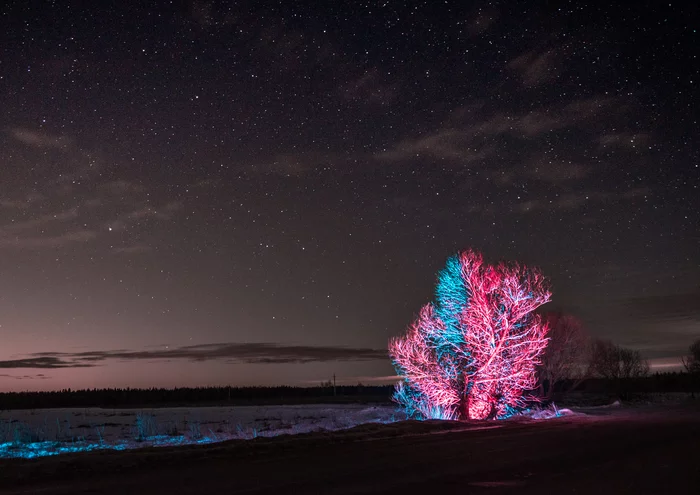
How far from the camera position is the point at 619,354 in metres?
81.5

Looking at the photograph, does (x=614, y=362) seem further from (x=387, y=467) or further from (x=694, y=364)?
(x=387, y=467)

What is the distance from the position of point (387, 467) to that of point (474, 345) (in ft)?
55.5

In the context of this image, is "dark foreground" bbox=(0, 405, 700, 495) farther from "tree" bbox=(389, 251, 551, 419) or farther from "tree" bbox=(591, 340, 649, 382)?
"tree" bbox=(591, 340, 649, 382)

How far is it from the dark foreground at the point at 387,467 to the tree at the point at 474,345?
888 centimetres

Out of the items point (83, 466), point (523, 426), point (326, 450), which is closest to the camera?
point (83, 466)

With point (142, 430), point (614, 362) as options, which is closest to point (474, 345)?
point (142, 430)

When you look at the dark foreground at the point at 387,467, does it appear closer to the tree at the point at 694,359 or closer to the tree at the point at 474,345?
the tree at the point at 474,345

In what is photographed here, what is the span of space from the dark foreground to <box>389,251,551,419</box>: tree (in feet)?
29.1

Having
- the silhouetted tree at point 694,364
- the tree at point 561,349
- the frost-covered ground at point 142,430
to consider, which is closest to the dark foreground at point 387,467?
the frost-covered ground at point 142,430

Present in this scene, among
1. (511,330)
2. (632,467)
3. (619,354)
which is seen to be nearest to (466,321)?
(511,330)

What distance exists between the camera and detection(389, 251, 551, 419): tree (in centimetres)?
3039

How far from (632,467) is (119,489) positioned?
10.5 metres

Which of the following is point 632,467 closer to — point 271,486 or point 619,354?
point 271,486

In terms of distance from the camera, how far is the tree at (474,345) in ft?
99.7
